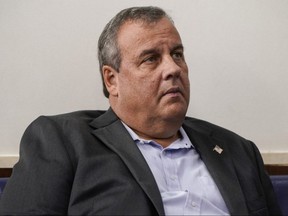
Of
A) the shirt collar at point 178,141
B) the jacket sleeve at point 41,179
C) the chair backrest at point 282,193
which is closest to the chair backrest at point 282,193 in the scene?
the chair backrest at point 282,193

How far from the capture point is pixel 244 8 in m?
1.67

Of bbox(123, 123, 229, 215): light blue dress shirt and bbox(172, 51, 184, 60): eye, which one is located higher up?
bbox(172, 51, 184, 60): eye

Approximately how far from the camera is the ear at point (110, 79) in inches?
53.2

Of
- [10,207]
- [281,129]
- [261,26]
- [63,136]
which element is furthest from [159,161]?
[261,26]

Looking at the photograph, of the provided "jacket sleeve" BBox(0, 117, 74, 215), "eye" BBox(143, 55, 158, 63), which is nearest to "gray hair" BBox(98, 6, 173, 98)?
"eye" BBox(143, 55, 158, 63)

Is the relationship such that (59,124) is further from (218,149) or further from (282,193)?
(282,193)

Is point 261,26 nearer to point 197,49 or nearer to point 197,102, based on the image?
point 197,49

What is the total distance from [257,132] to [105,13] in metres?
0.88

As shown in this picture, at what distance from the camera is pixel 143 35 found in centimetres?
127

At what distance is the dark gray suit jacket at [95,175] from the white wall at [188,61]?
0.32m

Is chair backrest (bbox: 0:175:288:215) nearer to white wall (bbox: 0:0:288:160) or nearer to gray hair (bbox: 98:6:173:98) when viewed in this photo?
white wall (bbox: 0:0:288:160)

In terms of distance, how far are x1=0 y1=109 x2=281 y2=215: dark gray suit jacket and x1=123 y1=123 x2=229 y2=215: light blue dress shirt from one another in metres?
0.03

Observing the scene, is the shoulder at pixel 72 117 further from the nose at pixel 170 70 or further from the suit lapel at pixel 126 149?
the nose at pixel 170 70

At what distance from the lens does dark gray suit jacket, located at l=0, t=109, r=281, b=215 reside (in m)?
1.05
